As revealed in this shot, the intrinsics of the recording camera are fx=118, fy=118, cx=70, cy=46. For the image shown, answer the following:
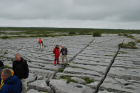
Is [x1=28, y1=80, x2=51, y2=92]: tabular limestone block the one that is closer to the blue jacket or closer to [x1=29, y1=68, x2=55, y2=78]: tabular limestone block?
[x1=29, y1=68, x2=55, y2=78]: tabular limestone block

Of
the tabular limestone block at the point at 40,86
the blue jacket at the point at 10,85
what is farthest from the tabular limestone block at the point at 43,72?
the blue jacket at the point at 10,85

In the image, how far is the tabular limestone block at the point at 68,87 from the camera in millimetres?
4160

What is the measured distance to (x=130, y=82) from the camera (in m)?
4.77

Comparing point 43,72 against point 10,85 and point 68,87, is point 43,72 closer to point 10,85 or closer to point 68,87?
point 68,87

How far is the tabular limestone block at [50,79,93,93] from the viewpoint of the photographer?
4160mm

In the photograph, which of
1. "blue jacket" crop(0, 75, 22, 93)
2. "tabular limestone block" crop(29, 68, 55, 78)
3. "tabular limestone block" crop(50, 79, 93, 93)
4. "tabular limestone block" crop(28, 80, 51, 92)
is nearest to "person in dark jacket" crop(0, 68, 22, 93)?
"blue jacket" crop(0, 75, 22, 93)

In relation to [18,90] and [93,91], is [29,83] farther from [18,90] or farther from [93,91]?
[93,91]

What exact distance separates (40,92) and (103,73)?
3057 mm

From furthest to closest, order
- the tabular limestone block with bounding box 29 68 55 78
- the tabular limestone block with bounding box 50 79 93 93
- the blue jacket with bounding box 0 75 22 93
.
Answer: the tabular limestone block with bounding box 29 68 55 78 → the tabular limestone block with bounding box 50 79 93 93 → the blue jacket with bounding box 0 75 22 93

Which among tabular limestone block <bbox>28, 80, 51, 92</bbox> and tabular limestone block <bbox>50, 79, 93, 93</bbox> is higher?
tabular limestone block <bbox>50, 79, 93, 93</bbox>

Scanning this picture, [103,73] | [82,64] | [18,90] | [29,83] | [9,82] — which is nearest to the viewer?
[9,82]

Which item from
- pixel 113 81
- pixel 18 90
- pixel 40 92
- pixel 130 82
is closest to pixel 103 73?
pixel 113 81

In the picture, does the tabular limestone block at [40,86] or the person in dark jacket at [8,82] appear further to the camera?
the tabular limestone block at [40,86]

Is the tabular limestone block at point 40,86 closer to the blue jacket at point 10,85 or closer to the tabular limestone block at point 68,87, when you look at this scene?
the tabular limestone block at point 68,87
